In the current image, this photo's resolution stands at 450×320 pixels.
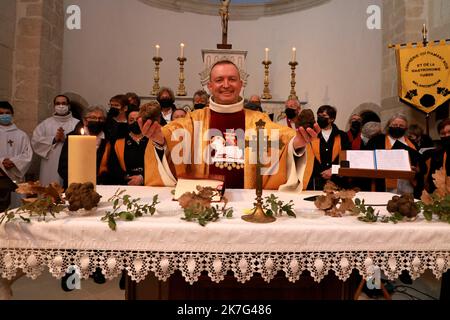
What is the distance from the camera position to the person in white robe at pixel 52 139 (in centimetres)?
543

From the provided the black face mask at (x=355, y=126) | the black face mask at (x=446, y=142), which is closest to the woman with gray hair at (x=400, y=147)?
the black face mask at (x=446, y=142)

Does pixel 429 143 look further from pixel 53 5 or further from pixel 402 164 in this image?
pixel 53 5

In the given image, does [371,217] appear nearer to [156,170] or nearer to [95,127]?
[156,170]

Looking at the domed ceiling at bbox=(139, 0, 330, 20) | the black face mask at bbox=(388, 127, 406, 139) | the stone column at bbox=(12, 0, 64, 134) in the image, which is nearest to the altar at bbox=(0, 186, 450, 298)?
the black face mask at bbox=(388, 127, 406, 139)

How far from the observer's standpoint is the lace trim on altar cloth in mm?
1346

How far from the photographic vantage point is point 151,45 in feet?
28.7

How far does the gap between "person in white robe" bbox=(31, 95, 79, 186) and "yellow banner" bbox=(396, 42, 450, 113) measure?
542 cm

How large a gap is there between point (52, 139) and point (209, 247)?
495 centimetres

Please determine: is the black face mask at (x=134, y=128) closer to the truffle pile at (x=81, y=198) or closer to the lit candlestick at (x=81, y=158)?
the lit candlestick at (x=81, y=158)

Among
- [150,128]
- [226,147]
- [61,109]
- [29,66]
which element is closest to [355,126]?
[226,147]

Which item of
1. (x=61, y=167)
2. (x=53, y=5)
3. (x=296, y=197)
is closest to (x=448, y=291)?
(x=296, y=197)

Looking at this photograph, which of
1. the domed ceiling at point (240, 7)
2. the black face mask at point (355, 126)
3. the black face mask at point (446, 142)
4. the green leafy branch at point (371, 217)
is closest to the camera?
the green leafy branch at point (371, 217)

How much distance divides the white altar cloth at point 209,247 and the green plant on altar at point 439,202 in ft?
0.36
